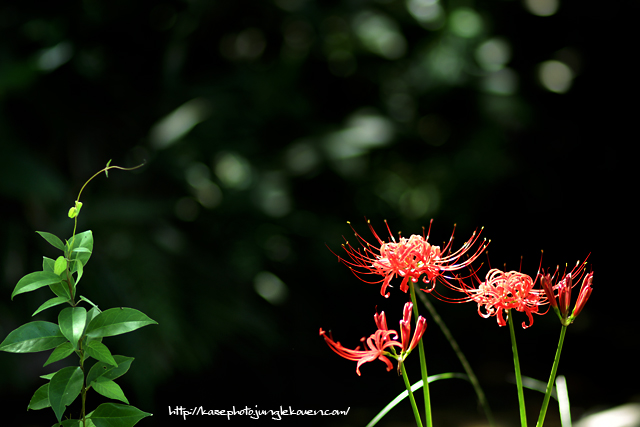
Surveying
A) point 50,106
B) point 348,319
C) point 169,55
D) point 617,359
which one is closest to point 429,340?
point 348,319

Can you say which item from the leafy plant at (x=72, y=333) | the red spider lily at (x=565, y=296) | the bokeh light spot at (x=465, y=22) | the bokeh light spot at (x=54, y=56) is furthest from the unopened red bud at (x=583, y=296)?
the bokeh light spot at (x=465, y=22)

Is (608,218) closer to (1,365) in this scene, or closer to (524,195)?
(524,195)

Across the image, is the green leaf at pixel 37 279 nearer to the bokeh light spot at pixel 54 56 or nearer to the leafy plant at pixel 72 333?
the leafy plant at pixel 72 333

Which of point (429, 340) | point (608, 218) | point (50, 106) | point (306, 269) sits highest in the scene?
point (50, 106)

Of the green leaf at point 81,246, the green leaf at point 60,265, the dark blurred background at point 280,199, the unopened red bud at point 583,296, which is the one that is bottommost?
the unopened red bud at point 583,296

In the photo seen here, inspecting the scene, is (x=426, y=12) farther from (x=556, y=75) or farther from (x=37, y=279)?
(x=37, y=279)

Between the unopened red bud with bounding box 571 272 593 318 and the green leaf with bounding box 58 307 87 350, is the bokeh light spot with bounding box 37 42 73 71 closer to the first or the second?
the green leaf with bounding box 58 307 87 350

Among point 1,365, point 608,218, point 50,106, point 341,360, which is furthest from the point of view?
point 608,218

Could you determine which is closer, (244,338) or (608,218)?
(244,338)
